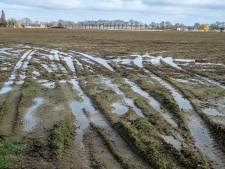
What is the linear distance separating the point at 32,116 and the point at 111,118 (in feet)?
6.17

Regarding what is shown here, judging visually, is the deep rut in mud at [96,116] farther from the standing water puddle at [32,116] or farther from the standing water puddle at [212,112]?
the standing water puddle at [212,112]

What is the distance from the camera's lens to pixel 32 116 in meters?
10.8

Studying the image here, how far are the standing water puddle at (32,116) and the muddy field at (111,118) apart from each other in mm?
24

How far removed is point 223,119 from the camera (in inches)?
418

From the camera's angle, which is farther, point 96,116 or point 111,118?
point 96,116

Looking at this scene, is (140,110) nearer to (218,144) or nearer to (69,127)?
(69,127)

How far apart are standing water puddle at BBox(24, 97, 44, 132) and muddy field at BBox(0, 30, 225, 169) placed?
24mm

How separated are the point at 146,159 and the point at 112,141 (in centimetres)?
124

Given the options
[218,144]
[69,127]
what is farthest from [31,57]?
[218,144]

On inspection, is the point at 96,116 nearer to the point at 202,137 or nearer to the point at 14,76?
the point at 202,137

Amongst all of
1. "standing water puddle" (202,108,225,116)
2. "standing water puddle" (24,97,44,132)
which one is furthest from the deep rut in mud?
"standing water puddle" (202,108,225,116)

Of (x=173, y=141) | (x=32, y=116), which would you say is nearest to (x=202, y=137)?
(x=173, y=141)

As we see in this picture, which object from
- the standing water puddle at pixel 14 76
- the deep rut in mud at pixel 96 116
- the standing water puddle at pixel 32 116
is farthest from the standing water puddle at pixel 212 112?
the standing water puddle at pixel 14 76

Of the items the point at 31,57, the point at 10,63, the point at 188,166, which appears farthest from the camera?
the point at 31,57
